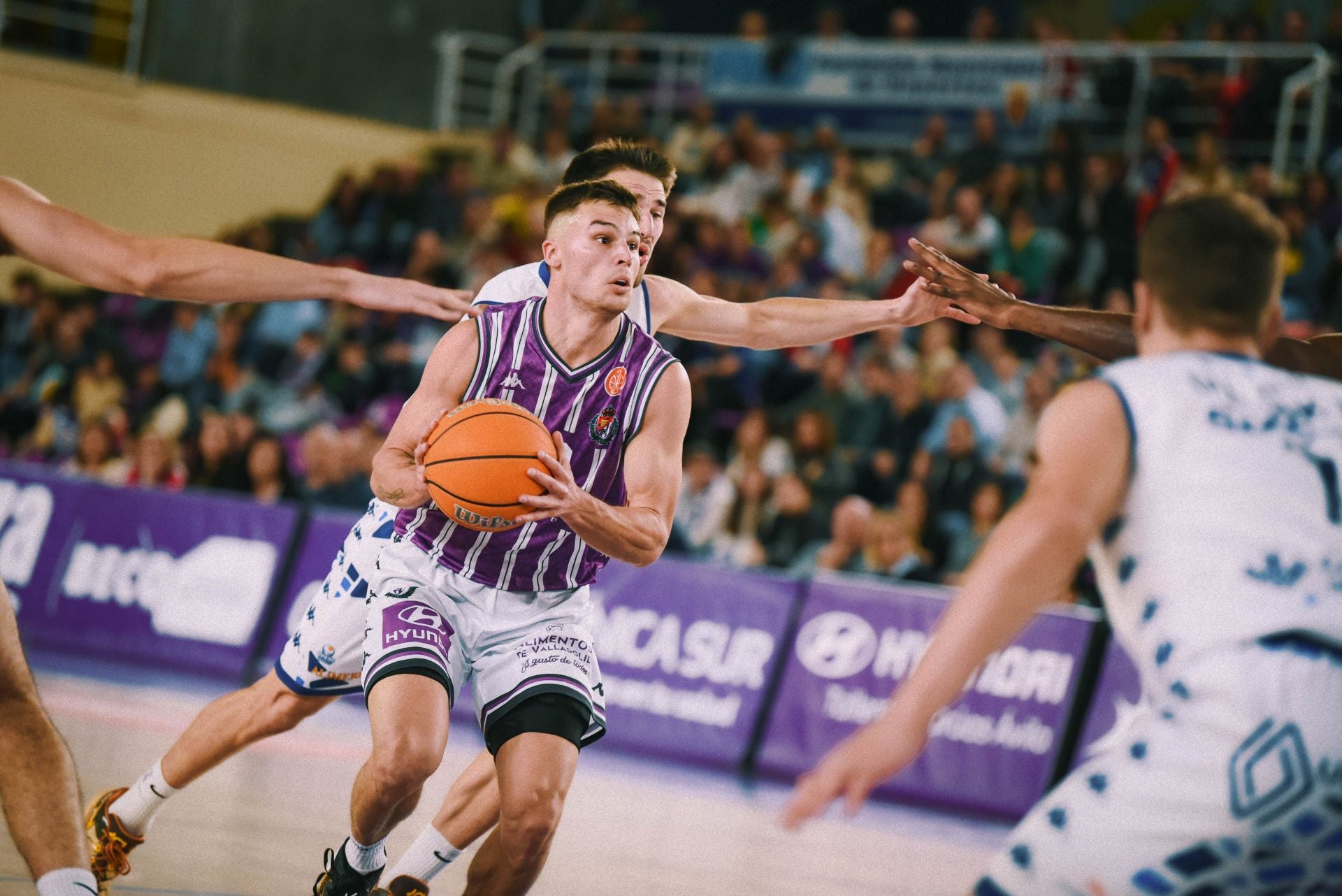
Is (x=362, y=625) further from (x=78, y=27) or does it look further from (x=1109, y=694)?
(x=78, y=27)

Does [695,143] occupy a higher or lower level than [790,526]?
higher

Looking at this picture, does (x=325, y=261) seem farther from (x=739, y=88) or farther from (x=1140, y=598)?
(x=1140, y=598)

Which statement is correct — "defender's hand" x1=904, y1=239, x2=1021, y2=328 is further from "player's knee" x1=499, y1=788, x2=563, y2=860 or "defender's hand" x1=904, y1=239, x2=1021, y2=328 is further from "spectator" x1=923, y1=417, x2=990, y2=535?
"spectator" x1=923, y1=417, x2=990, y2=535

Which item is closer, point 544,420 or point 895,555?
point 544,420

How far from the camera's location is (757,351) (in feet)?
36.4

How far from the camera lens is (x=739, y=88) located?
18062mm

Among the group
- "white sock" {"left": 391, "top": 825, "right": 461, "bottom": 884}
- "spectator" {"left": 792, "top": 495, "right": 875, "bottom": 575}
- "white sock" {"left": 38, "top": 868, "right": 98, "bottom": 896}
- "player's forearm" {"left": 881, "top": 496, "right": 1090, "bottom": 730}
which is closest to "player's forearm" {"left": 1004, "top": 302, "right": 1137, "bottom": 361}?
"player's forearm" {"left": 881, "top": 496, "right": 1090, "bottom": 730}

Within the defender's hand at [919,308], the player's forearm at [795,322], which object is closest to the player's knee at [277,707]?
the player's forearm at [795,322]

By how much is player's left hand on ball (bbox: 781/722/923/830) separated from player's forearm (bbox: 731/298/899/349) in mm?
3012

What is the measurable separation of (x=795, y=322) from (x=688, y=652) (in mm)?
5253

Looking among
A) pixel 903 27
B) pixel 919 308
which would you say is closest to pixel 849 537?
pixel 919 308

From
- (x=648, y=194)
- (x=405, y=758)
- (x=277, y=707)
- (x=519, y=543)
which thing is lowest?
(x=277, y=707)

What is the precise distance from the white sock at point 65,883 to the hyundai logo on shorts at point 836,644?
22.0 feet

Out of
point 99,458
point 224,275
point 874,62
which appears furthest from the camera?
point 874,62
